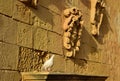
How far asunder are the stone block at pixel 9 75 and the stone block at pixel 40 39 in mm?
365

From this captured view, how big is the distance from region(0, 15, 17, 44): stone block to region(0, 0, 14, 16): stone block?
4cm

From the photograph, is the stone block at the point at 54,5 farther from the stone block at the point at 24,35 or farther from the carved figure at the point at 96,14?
the carved figure at the point at 96,14

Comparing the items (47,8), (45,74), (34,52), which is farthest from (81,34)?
(45,74)

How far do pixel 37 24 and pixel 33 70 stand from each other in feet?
1.45

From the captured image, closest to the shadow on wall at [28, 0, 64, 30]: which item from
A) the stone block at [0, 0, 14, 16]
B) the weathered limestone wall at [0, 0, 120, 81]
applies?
the weathered limestone wall at [0, 0, 120, 81]

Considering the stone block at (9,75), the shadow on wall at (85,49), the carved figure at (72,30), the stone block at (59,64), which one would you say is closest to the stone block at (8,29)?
the stone block at (9,75)

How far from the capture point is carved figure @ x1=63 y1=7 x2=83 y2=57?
3.23 metres

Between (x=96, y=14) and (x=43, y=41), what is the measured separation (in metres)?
1.31

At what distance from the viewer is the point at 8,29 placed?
2.45 meters

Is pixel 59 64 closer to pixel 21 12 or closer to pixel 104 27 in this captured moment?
pixel 21 12

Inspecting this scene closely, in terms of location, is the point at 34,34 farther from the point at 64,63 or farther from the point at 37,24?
the point at 64,63

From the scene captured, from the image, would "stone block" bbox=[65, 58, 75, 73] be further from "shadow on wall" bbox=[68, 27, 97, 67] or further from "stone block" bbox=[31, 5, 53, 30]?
"stone block" bbox=[31, 5, 53, 30]

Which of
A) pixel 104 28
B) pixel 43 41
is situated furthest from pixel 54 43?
pixel 104 28

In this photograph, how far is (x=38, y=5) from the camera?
2.83 meters
